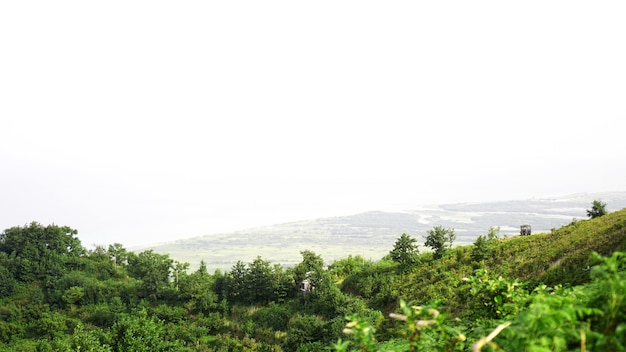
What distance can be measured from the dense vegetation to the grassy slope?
0.08 m

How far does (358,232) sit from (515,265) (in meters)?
132

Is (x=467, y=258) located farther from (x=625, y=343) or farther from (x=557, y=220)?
(x=557, y=220)

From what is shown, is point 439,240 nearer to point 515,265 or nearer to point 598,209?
point 515,265

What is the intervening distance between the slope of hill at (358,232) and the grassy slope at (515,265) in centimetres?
6253

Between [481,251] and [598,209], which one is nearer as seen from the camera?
[481,251]

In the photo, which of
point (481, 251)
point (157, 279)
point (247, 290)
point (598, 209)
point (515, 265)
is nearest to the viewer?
point (515, 265)

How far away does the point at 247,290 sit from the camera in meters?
26.7

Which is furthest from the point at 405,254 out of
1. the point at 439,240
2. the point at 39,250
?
the point at 39,250

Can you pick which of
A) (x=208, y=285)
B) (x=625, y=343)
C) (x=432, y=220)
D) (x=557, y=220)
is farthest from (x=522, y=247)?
(x=432, y=220)

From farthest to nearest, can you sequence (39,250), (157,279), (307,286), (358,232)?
(358,232), (39,250), (157,279), (307,286)

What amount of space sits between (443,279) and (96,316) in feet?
80.6

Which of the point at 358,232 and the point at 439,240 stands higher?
the point at 439,240

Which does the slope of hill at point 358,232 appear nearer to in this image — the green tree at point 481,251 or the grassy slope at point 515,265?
the grassy slope at point 515,265

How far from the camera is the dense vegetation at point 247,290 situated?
15.6 metres
